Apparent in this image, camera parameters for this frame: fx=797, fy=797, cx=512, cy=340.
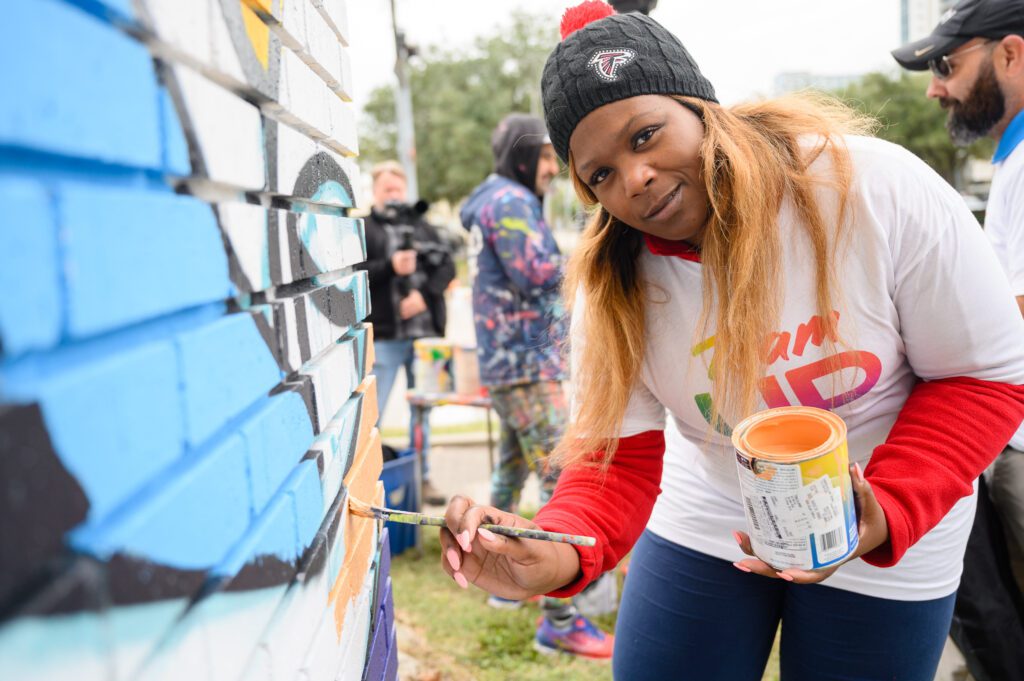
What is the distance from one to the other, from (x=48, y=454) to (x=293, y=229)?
71cm

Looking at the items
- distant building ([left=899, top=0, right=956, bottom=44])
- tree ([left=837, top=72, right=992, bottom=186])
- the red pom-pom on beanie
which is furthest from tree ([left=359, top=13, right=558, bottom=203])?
distant building ([left=899, top=0, right=956, bottom=44])

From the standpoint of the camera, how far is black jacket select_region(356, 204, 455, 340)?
15.5 feet

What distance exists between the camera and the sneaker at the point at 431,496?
16.6 feet

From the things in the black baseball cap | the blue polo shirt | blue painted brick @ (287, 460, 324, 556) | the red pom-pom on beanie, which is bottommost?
blue painted brick @ (287, 460, 324, 556)

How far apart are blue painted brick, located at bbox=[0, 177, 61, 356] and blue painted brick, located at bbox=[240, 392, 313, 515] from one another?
1.29 feet

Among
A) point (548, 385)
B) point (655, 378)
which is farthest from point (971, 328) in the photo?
point (548, 385)

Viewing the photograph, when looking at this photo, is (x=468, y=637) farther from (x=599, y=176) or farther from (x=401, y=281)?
(x=599, y=176)

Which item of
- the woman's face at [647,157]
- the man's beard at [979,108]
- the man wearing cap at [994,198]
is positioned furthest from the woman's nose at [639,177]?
the man's beard at [979,108]

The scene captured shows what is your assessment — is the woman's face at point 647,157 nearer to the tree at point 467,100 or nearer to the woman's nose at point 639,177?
the woman's nose at point 639,177

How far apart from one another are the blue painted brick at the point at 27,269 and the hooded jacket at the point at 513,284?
2.96 m

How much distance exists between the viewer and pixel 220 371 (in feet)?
2.85

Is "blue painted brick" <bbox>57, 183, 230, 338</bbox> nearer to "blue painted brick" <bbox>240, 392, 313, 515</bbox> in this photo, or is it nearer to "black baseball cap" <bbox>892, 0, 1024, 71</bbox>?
"blue painted brick" <bbox>240, 392, 313, 515</bbox>

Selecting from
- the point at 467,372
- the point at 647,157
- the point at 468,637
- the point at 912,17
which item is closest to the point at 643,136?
the point at 647,157

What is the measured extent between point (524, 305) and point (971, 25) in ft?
6.68
